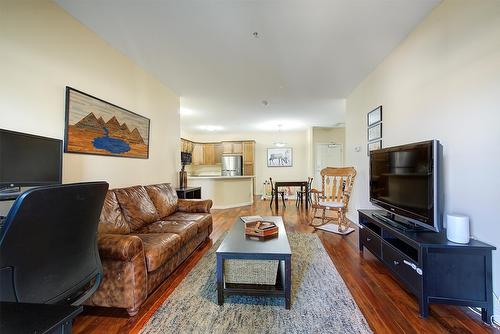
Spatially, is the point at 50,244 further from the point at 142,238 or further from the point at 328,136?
the point at 328,136

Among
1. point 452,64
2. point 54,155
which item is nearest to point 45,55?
point 54,155

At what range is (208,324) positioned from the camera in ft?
4.88

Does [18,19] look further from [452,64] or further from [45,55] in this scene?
[452,64]

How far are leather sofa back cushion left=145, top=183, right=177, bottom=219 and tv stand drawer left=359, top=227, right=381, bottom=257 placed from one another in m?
2.57

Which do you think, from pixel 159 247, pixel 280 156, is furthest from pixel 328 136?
pixel 159 247

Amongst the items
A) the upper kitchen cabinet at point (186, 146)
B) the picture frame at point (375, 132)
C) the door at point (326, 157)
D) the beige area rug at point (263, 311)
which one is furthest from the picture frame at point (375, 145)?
the upper kitchen cabinet at point (186, 146)

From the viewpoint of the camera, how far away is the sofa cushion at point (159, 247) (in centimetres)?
175

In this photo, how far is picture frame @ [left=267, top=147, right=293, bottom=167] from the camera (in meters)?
8.29

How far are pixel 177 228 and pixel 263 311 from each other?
1.26 m

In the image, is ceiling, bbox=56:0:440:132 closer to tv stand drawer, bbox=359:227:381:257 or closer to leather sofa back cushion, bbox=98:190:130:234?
leather sofa back cushion, bbox=98:190:130:234

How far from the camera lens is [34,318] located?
2.19 feet

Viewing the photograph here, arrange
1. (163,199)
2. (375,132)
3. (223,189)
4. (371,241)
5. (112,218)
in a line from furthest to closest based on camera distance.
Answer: (223,189) → (375,132) → (163,199) → (371,241) → (112,218)

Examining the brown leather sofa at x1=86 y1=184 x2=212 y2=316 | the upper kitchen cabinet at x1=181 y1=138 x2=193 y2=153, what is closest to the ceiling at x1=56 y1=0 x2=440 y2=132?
the brown leather sofa at x1=86 y1=184 x2=212 y2=316

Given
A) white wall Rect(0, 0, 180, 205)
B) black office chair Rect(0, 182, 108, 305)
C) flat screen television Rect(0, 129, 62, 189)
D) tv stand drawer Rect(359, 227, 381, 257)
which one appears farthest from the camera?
tv stand drawer Rect(359, 227, 381, 257)
